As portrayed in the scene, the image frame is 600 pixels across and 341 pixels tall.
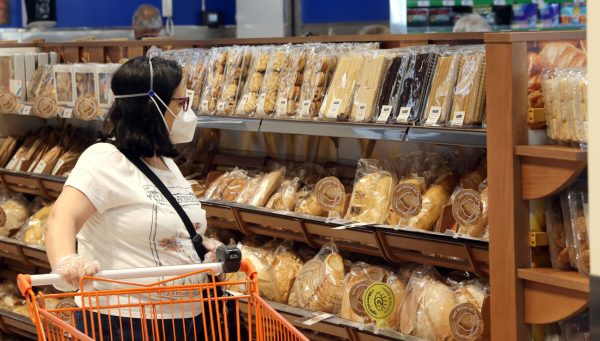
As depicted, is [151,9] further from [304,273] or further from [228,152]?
[304,273]

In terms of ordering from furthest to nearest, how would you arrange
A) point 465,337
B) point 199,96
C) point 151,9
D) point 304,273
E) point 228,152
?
point 151,9 < point 228,152 < point 199,96 < point 304,273 < point 465,337

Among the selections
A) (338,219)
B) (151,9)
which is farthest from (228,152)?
(151,9)

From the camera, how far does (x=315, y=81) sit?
12.2 ft

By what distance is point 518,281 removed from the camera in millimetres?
2861

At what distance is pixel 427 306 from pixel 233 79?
1.43 metres

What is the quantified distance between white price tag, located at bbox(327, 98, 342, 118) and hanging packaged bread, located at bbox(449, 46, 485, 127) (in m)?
0.54

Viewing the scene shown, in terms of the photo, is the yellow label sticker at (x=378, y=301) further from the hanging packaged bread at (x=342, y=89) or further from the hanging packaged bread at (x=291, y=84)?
the hanging packaged bread at (x=291, y=84)

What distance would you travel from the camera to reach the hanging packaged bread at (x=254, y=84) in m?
3.98

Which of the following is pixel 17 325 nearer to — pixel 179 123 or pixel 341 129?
pixel 341 129

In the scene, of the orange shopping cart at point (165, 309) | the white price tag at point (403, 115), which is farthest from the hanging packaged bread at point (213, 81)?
the orange shopping cart at point (165, 309)

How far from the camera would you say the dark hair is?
2.80m

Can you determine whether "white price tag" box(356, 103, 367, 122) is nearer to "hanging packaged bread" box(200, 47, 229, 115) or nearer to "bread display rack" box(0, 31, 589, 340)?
"bread display rack" box(0, 31, 589, 340)

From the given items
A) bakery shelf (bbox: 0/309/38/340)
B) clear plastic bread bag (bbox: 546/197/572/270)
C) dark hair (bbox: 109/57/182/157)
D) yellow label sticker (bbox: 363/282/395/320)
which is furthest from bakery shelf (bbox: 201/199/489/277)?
bakery shelf (bbox: 0/309/38/340)

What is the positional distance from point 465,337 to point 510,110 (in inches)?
31.8
